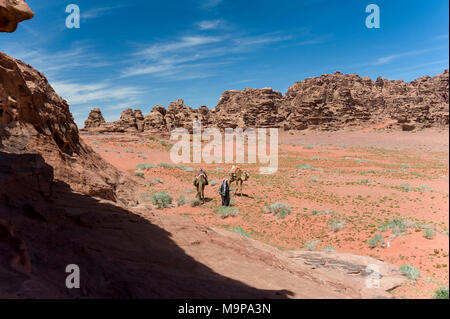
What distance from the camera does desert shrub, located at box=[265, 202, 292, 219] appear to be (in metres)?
14.3

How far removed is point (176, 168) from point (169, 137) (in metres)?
33.7

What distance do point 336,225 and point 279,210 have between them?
130 inches

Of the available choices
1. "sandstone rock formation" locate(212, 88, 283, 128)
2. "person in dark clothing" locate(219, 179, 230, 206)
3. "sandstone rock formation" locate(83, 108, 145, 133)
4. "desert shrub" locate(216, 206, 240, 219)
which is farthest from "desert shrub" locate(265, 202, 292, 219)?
"sandstone rock formation" locate(83, 108, 145, 133)

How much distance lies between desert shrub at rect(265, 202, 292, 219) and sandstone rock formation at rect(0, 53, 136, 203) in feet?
27.3

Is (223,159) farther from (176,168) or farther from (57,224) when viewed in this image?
(57,224)

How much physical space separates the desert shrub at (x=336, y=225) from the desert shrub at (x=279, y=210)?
223 centimetres

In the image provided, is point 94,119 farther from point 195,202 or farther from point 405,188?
point 405,188

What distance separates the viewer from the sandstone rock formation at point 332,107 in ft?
252

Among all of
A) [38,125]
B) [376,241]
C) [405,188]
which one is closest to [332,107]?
[405,188]

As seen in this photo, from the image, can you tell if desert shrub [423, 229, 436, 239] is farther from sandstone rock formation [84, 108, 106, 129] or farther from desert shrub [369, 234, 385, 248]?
sandstone rock formation [84, 108, 106, 129]
